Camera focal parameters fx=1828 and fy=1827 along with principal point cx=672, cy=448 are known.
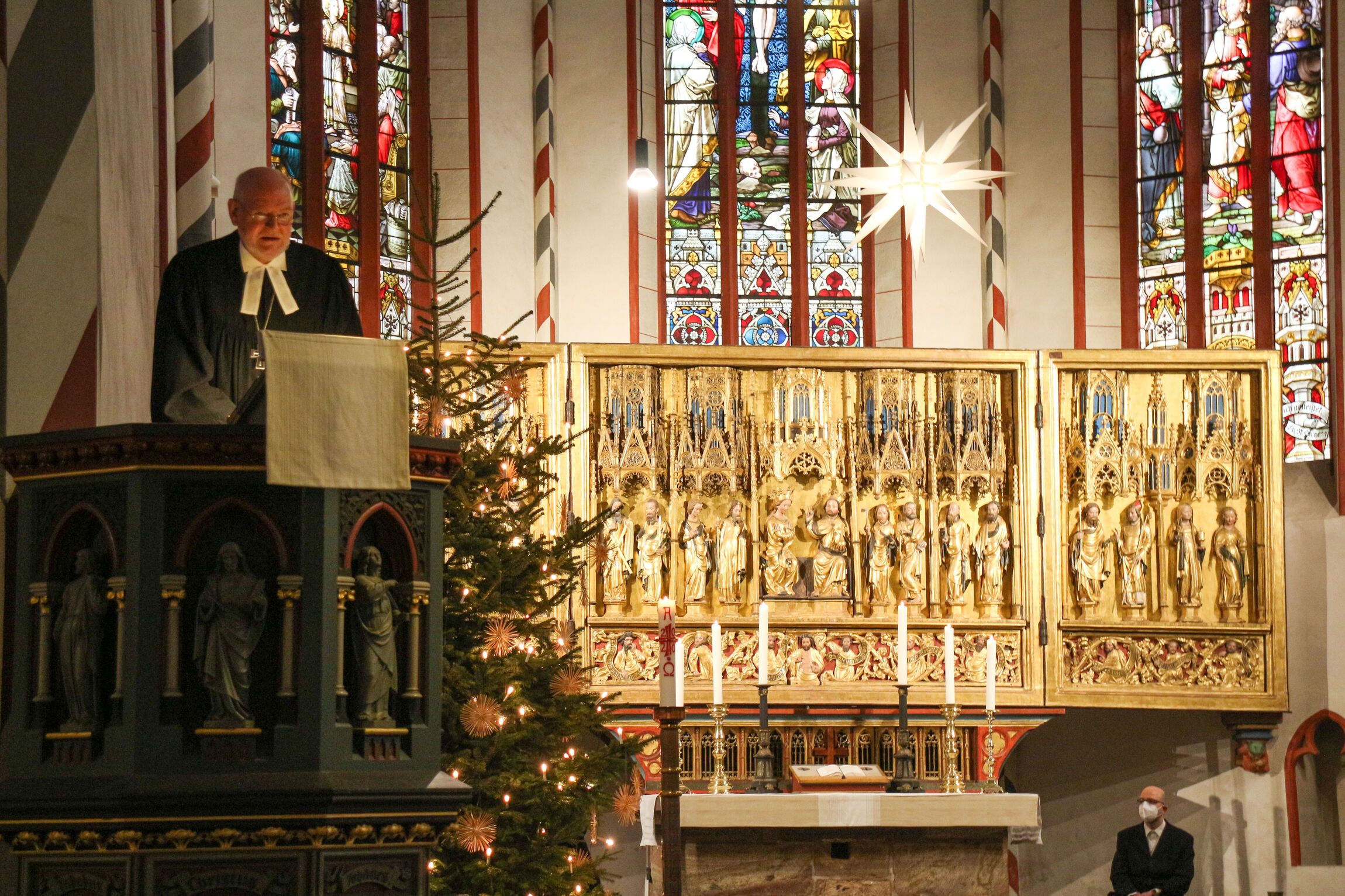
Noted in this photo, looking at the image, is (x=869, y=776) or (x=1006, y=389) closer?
(x=869, y=776)

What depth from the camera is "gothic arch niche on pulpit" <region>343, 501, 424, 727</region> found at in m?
4.22

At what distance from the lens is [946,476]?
11.4m

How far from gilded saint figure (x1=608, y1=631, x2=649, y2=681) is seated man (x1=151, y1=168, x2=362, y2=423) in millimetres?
6368

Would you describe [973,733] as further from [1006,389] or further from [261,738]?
[261,738]

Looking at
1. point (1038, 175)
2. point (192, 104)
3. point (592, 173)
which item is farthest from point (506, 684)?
point (1038, 175)

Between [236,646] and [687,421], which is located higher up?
[687,421]

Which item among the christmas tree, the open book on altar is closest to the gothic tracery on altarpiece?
the open book on altar

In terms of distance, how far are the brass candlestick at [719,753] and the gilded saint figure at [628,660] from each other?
0.93 metres

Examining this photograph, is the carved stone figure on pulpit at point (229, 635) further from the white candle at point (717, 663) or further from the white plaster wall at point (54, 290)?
the white candle at point (717, 663)

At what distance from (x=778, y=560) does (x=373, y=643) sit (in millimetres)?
7140

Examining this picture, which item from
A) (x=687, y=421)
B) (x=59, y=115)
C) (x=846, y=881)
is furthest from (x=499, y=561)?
(x=687, y=421)

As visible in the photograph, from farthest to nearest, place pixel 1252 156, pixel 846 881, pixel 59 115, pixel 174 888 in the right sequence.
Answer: pixel 1252 156, pixel 846 881, pixel 59 115, pixel 174 888

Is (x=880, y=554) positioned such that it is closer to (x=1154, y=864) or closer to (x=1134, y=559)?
(x=1134, y=559)

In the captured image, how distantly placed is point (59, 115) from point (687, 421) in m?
6.13
